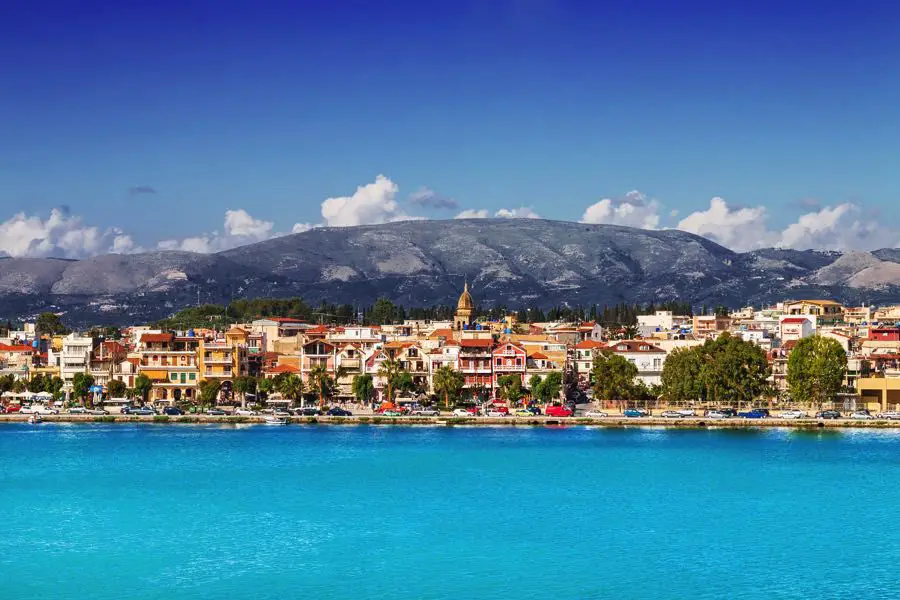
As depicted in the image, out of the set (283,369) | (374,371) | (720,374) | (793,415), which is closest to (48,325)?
(283,369)

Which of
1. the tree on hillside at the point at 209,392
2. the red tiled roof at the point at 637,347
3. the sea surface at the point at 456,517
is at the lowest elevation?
the sea surface at the point at 456,517

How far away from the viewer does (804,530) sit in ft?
99.7

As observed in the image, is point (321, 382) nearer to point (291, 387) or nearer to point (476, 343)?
point (291, 387)

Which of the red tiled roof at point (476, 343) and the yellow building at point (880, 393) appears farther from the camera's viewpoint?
the red tiled roof at point (476, 343)

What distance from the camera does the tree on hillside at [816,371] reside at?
53469 millimetres

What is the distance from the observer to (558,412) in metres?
54.5

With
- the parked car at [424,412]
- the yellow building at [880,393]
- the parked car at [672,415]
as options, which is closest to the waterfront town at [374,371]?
the yellow building at [880,393]

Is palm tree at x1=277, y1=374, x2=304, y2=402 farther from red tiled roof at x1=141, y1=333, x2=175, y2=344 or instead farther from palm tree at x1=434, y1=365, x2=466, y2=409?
red tiled roof at x1=141, y1=333, x2=175, y2=344

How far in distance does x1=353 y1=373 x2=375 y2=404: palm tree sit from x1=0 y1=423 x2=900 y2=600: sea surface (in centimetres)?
1052

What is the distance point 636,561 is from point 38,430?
3308 centimetres

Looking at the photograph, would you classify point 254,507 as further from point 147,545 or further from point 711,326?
point 711,326

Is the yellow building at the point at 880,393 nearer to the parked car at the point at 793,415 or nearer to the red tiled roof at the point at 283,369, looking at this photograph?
the parked car at the point at 793,415

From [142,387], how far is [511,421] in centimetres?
1853

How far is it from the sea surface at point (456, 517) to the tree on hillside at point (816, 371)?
5.30 metres
